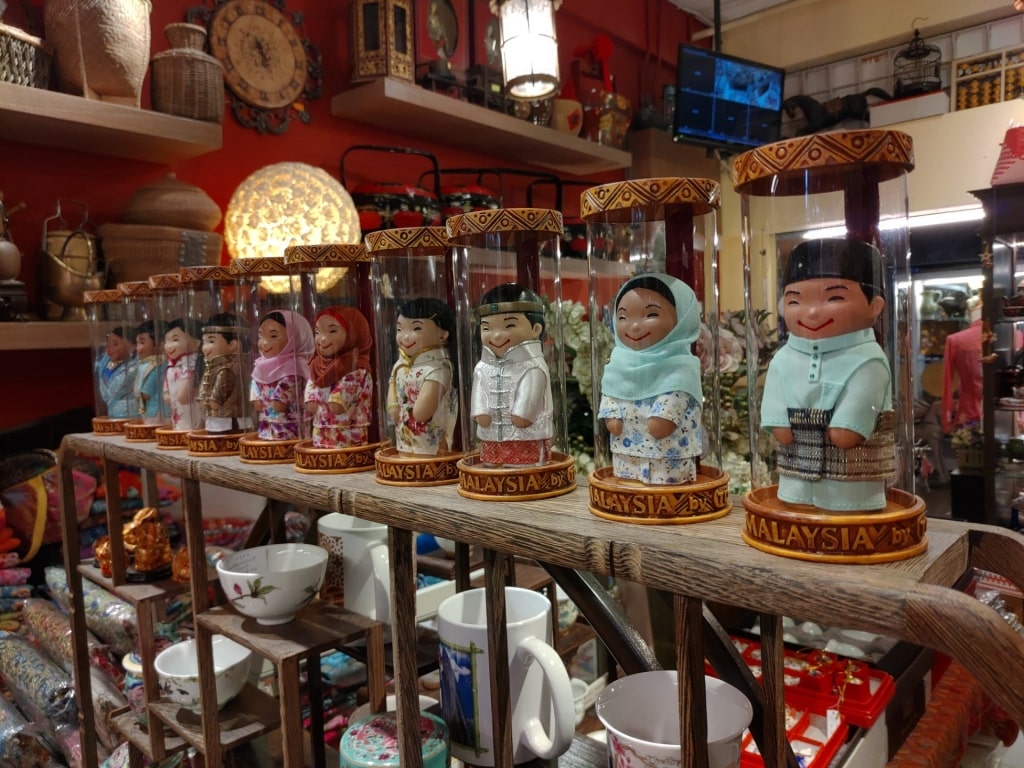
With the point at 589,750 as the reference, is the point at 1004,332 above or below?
above

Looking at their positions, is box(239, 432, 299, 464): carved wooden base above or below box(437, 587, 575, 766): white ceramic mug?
above

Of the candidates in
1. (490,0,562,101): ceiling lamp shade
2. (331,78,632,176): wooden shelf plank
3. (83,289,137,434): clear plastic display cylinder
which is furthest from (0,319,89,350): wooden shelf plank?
(490,0,562,101): ceiling lamp shade

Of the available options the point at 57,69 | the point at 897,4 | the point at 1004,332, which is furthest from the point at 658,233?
the point at 897,4

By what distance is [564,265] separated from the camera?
2363 mm

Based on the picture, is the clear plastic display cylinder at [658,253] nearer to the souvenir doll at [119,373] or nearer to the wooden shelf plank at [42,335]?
the souvenir doll at [119,373]

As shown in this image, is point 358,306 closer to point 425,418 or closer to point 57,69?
point 425,418

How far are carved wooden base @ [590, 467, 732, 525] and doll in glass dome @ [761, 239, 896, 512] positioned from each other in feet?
0.28

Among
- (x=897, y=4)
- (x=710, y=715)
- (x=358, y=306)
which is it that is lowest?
(x=710, y=715)

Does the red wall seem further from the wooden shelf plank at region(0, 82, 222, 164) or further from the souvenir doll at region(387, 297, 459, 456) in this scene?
the souvenir doll at region(387, 297, 459, 456)

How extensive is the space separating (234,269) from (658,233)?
0.66m

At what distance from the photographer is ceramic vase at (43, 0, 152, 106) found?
160 centimetres

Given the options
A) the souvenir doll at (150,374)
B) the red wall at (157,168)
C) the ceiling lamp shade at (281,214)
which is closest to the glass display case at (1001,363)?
the red wall at (157,168)

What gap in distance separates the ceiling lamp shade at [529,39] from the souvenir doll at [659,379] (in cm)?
165

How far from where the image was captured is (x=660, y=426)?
67cm
